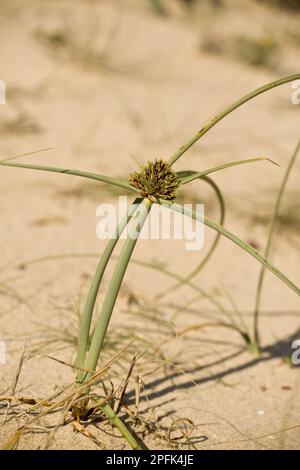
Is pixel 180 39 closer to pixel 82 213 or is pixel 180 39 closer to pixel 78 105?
pixel 78 105

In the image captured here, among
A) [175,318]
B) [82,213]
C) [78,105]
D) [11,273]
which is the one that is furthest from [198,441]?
[78,105]

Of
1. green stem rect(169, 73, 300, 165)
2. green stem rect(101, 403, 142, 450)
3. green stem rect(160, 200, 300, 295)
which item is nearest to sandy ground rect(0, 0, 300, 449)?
green stem rect(101, 403, 142, 450)

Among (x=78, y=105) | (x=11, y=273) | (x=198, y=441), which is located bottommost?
(x=198, y=441)

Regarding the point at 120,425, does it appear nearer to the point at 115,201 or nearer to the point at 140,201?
the point at 140,201

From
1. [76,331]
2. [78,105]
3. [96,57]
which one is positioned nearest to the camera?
[76,331]

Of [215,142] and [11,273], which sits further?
[215,142]

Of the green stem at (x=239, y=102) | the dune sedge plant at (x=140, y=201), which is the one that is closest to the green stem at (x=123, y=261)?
the dune sedge plant at (x=140, y=201)
